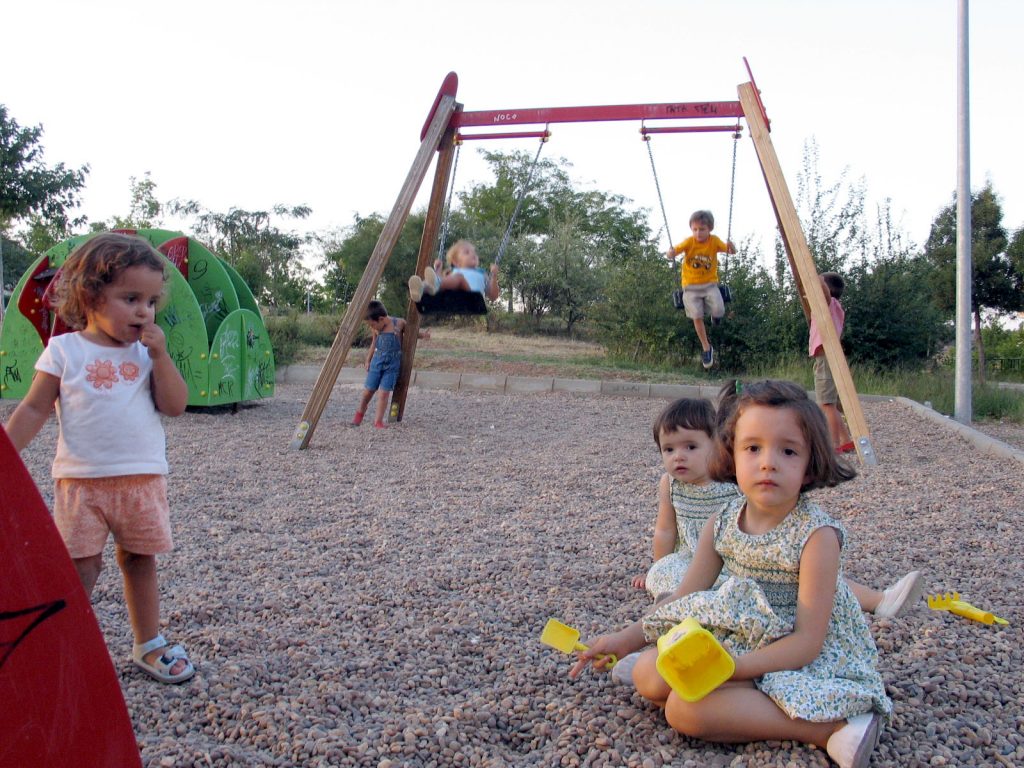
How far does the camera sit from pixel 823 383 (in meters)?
6.73

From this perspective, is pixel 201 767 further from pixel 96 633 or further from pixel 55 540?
pixel 55 540

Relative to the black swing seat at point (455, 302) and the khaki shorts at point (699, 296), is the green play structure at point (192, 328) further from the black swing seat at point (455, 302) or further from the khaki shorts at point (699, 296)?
the khaki shorts at point (699, 296)

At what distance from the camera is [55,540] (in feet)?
4.63

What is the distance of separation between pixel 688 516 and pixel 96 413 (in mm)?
1886

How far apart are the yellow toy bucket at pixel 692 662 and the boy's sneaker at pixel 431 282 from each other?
486 centimetres

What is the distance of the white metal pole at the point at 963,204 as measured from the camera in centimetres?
938

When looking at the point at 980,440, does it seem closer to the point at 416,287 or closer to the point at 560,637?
the point at 416,287

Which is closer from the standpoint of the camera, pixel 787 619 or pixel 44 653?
pixel 44 653

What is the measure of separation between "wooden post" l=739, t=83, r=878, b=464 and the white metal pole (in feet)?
13.4

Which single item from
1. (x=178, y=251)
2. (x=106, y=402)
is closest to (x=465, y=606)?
(x=106, y=402)

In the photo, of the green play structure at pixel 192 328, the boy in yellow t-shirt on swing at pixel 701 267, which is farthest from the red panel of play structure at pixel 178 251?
the boy in yellow t-shirt on swing at pixel 701 267

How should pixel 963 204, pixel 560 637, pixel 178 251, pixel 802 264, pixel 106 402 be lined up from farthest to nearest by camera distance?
1. pixel 963 204
2. pixel 178 251
3. pixel 802 264
4. pixel 560 637
5. pixel 106 402

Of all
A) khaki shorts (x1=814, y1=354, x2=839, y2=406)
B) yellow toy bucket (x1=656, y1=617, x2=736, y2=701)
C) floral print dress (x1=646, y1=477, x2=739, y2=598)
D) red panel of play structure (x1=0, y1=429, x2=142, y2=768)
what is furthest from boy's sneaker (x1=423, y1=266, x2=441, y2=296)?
red panel of play structure (x1=0, y1=429, x2=142, y2=768)

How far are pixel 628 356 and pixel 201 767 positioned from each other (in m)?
13.0
